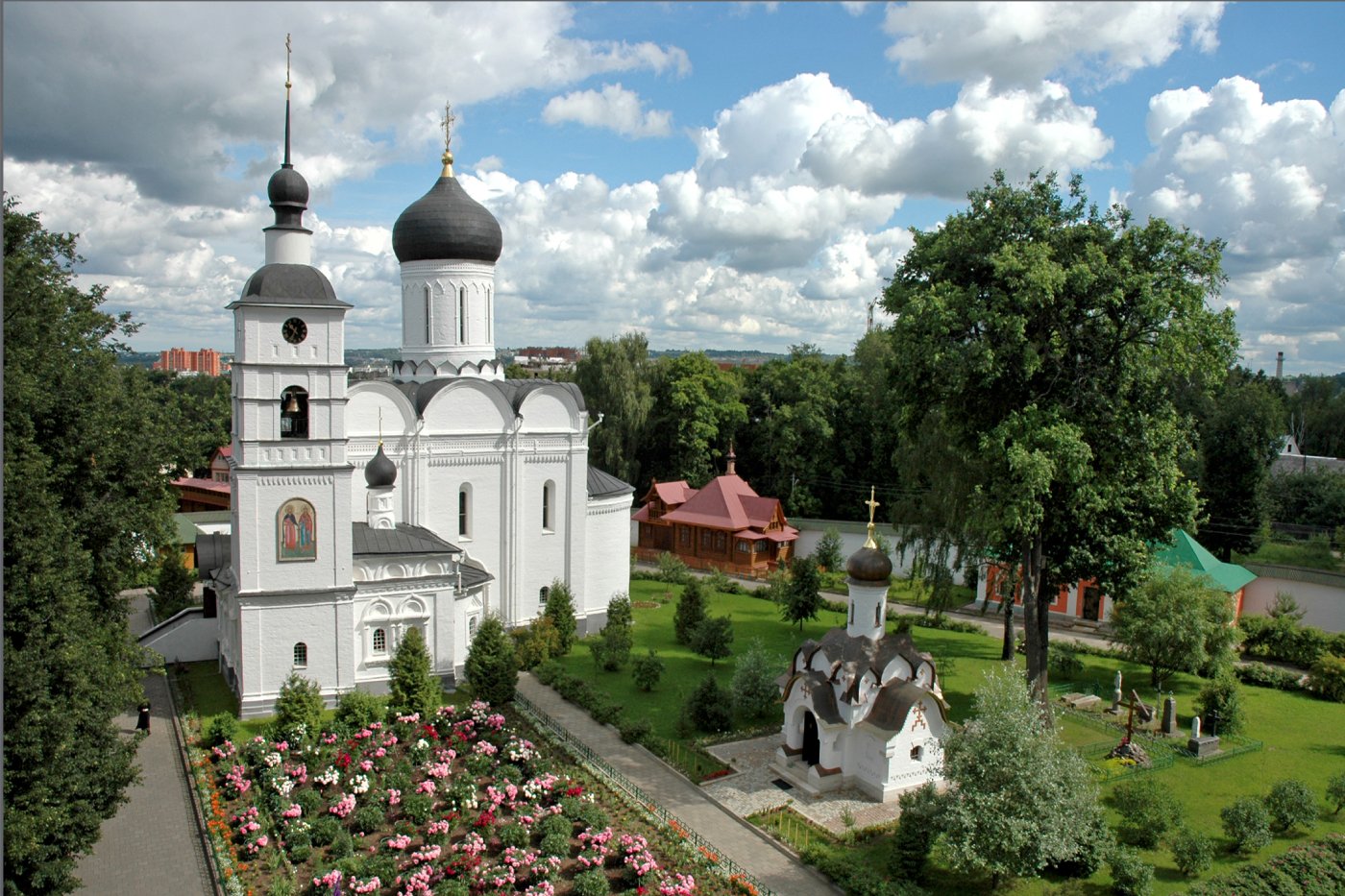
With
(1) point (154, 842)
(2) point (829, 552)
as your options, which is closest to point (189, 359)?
(2) point (829, 552)

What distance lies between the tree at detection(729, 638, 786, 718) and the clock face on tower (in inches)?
442

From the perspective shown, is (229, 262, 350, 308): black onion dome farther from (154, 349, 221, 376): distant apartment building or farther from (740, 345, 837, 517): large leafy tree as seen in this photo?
(154, 349, 221, 376): distant apartment building

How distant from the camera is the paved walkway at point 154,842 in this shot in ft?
43.8

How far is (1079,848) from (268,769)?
13.0 m

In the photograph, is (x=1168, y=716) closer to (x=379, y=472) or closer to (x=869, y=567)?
(x=869, y=567)

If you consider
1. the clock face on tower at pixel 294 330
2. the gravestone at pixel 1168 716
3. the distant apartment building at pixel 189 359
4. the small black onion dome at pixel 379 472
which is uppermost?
the distant apartment building at pixel 189 359

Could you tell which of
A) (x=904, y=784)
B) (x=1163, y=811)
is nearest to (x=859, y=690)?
(x=904, y=784)

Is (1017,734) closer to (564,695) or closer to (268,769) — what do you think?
(564,695)

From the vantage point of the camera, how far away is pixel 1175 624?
70.1 ft

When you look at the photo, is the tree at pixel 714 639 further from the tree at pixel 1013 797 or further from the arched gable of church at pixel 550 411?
the tree at pixel 1013 797

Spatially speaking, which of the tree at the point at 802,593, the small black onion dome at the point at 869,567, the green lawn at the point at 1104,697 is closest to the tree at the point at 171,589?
the green lawn at the point at 1104,697

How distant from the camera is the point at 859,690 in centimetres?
1662

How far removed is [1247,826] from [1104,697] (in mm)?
7863

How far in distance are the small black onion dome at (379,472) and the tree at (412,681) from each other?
4070 mm
